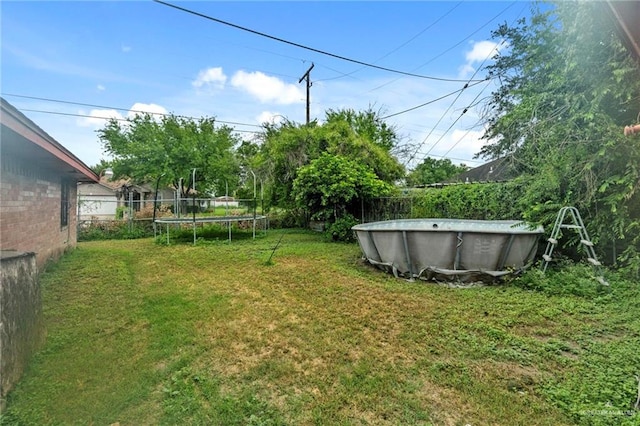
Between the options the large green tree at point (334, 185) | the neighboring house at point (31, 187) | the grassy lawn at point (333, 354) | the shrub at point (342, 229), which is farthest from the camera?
the shrub at point (342, 229)

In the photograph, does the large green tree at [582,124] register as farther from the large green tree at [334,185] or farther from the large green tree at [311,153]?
the large green tree at [311,153]

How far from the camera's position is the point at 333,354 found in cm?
273

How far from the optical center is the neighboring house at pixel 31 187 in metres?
3.04

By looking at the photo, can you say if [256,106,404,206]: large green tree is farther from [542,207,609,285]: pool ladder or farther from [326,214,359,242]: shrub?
[542,207,609,285]: pool ladder

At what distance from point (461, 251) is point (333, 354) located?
10.5ft

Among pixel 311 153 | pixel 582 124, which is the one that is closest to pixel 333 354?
pixel 582 124

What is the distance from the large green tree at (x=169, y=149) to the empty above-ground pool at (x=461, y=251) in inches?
530

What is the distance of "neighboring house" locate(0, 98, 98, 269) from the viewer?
3043mm

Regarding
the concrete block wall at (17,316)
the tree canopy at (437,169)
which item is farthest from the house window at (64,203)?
the tree canopy at (437,169)

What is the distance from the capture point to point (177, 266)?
634cm

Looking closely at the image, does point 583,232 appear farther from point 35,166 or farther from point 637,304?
point 35,166

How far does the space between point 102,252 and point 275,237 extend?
498 cm

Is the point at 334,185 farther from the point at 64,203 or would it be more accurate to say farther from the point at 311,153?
the point at 64,203

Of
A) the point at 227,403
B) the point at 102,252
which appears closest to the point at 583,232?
the point at 227,403
